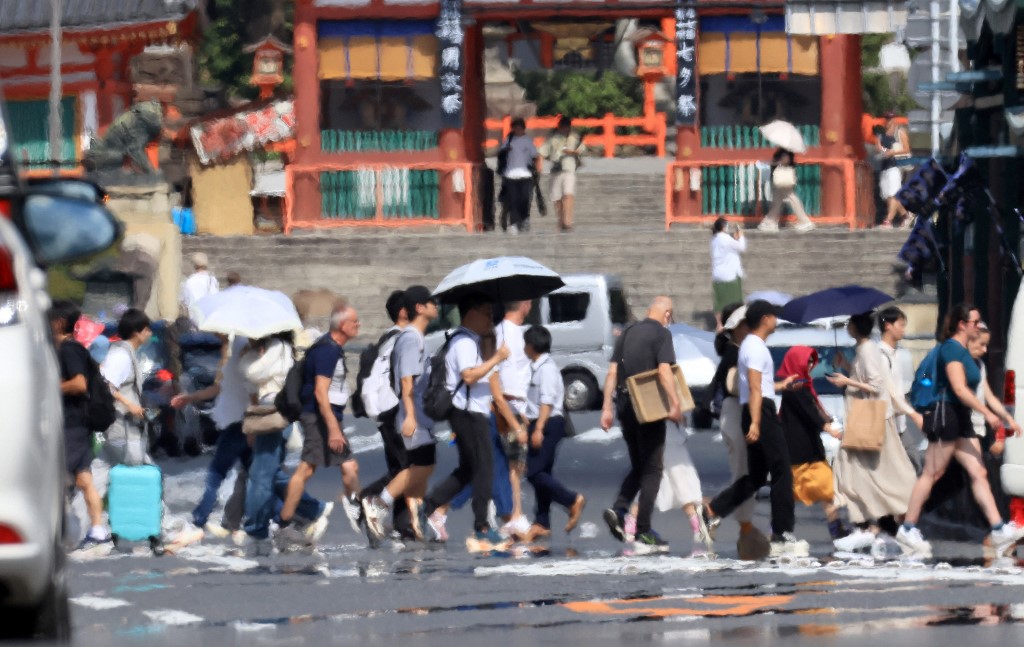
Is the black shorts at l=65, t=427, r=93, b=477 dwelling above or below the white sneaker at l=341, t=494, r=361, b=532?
above

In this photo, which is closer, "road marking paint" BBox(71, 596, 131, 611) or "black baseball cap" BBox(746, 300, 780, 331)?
"road marking paint" BBox(71, 596, 131, 611)

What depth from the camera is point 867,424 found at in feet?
51.2

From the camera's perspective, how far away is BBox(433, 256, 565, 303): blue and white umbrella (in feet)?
55.1

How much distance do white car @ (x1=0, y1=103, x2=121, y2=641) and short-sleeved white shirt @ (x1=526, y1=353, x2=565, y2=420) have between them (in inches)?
362

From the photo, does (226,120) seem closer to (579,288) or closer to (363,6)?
(363,6)

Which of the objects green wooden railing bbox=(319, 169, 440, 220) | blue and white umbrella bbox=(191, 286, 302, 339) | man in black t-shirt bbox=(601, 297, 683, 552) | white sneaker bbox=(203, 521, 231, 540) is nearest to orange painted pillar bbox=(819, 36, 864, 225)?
green wooden railing bbox=(319, 169, 440, 220)

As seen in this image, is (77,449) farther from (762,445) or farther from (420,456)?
(762,445)

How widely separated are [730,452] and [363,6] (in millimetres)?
21140

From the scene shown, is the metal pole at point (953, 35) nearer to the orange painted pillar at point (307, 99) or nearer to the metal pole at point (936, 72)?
the metal pole at point (936, 72)

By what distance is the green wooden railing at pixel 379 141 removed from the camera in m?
36.0

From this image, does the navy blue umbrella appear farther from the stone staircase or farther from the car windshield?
the stone staircase

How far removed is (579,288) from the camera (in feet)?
92.0

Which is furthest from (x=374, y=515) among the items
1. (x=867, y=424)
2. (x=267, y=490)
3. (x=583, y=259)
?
(x=583, y=259)

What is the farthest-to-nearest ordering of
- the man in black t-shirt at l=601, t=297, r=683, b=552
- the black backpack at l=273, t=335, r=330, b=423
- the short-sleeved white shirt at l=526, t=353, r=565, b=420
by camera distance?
the short-sleeved white shirt at l=526, t=353, r=565, b=420 < the black backpack at l=273, t=335, r=330, b=423 < the man in black t-shirt at l=601, t=297, r=683, b=552
